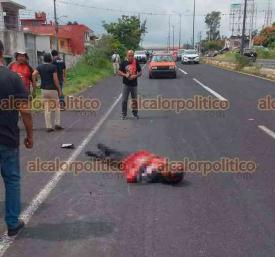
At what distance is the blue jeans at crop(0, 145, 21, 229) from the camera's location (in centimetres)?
457

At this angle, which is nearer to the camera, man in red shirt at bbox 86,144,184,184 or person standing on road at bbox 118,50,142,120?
man in red shirt at bbox 86,144,184,184

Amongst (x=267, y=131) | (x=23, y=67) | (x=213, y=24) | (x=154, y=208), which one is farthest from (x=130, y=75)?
(x=213, y=24)

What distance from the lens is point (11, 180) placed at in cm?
462

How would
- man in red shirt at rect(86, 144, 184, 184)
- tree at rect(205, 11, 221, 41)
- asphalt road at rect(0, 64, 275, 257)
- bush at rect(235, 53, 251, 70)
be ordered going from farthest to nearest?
tree at rect(205, 11, 221, 41)
bush at rect(235, 53, 251, 70)
man in red shirt at rect(86, 144, 184, 184)
asphalt road at rect(0, 64, 275, 257)

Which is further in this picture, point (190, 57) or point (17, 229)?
point (190, 57)

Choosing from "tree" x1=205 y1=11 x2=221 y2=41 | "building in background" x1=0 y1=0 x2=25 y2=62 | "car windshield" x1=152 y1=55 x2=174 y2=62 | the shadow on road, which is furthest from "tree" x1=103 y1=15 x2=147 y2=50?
"tree" x1=205 y1=11 x2=221 y2=41

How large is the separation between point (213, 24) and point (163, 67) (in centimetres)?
11884

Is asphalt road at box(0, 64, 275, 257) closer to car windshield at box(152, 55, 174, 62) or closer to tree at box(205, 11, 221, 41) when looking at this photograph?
car windshield at box(152, 55, 174, 62)

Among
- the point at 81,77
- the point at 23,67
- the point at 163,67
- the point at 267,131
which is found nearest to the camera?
the point at 267,131

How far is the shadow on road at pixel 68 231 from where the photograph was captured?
4598 millimetres

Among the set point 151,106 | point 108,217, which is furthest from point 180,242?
point 151,106

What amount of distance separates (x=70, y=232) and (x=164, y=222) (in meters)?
1.02

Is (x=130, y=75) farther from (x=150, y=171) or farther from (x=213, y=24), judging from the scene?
(x=213, y=24)

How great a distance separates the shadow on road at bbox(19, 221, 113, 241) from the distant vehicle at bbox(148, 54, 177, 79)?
82.8 feet
